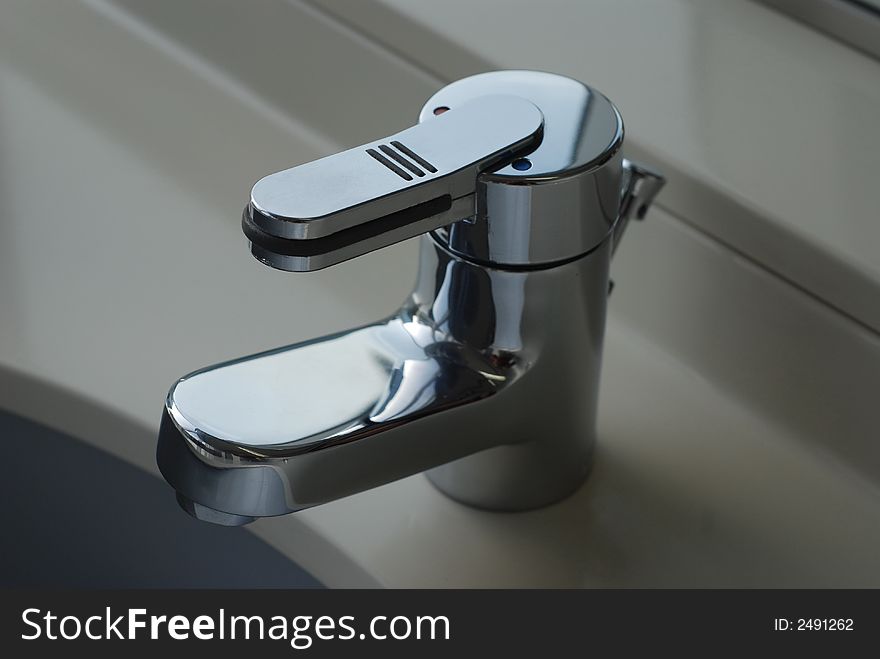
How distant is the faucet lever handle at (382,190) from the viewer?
0.29 metres

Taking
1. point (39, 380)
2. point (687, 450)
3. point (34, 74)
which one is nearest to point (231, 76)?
point (34, 74)

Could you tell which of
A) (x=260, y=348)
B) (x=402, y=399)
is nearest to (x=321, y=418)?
(x=402, y=399)

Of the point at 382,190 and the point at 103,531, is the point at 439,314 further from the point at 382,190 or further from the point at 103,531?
the point at 103,531

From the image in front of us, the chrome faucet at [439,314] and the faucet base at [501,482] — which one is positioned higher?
the chrome faucet at [439,314]

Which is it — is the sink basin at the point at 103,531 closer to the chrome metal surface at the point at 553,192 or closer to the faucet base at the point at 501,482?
the faucet base at the point at 501,482

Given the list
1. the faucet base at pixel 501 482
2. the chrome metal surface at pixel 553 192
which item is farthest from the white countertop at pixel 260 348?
the chrome metal surface at pixel 553 192

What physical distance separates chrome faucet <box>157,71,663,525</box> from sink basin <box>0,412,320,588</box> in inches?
4.9

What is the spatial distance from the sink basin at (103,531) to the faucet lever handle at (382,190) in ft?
0.65

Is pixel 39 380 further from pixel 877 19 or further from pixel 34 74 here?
pixel 877 19

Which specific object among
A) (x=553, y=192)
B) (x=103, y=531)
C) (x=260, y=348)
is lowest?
(x=103, y=531)

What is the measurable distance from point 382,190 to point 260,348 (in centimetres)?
21

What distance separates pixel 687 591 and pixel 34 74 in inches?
18.1

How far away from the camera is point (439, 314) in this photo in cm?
38

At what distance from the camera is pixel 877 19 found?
532 millimetres
